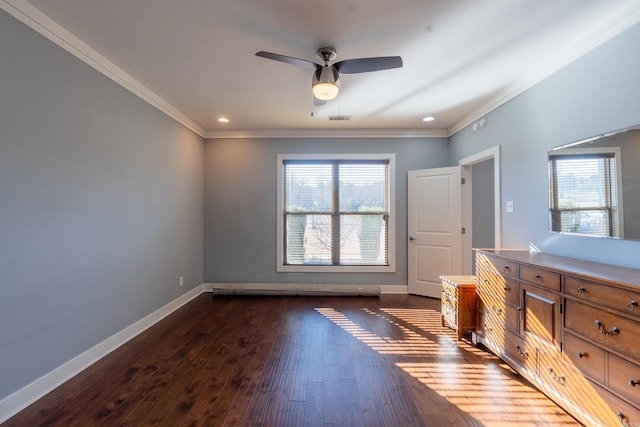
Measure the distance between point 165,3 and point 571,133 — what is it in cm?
317

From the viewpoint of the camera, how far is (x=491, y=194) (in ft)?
15.3

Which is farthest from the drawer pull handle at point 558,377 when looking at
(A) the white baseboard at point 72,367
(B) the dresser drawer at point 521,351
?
(A) the white baseboard at point 72,367

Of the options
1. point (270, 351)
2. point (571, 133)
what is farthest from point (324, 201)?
point (571, 133)

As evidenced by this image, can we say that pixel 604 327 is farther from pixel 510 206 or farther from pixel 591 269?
pixel 510 206

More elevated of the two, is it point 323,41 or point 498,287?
point 323,41

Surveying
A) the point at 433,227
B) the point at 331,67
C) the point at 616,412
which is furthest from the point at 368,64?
the point at 433,227

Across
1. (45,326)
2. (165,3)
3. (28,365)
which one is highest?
(165,3)

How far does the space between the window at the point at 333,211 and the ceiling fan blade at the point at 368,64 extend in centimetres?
237

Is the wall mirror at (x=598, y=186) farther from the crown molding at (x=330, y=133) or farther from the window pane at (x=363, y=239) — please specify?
the window pane at (x=363, y=239)

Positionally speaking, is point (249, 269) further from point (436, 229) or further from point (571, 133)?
point (571, 133)

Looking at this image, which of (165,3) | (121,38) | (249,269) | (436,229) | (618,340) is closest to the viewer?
(618,340)

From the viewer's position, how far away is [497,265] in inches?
98.1

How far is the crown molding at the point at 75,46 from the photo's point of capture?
1.86 m

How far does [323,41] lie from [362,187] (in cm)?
271
